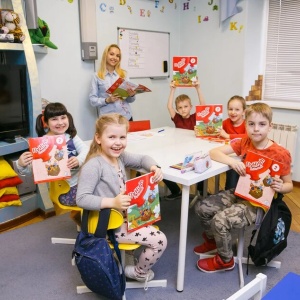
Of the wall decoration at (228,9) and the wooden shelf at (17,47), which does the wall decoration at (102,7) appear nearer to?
the wooden shelf at (17,47)

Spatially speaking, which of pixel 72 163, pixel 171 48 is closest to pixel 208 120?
pixel 72 163

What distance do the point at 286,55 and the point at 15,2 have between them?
8.66 ft

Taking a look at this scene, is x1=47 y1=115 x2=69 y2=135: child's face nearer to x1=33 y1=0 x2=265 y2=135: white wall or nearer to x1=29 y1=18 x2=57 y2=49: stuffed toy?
x1=29 y1=18 x2=57 y2=49: stuffed toy

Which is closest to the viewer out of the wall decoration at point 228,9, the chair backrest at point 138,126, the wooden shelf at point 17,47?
the wooden shelf at point 17,47

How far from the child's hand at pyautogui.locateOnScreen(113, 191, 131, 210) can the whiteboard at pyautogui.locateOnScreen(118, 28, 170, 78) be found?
95.4 inches

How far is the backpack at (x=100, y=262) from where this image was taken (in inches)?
60.2

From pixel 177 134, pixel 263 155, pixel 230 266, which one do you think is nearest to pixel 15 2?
pixel 177 134

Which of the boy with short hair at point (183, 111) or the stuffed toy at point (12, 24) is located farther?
the boy with short hair at point (183, 111)

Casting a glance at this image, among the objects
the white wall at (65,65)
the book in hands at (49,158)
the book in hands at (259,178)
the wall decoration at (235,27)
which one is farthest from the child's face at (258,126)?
the wall decoration at (235,27)

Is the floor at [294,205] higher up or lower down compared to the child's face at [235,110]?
lower down

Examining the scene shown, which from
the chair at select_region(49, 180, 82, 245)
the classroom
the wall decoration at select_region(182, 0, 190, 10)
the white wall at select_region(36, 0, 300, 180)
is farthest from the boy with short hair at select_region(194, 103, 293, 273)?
the wall decoration at select_region(182, 0, 190, 10)

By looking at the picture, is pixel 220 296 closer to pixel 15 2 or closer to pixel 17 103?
pixel 17 103

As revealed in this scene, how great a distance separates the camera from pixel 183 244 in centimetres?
182

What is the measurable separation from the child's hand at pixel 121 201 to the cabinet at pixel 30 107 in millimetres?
1357
